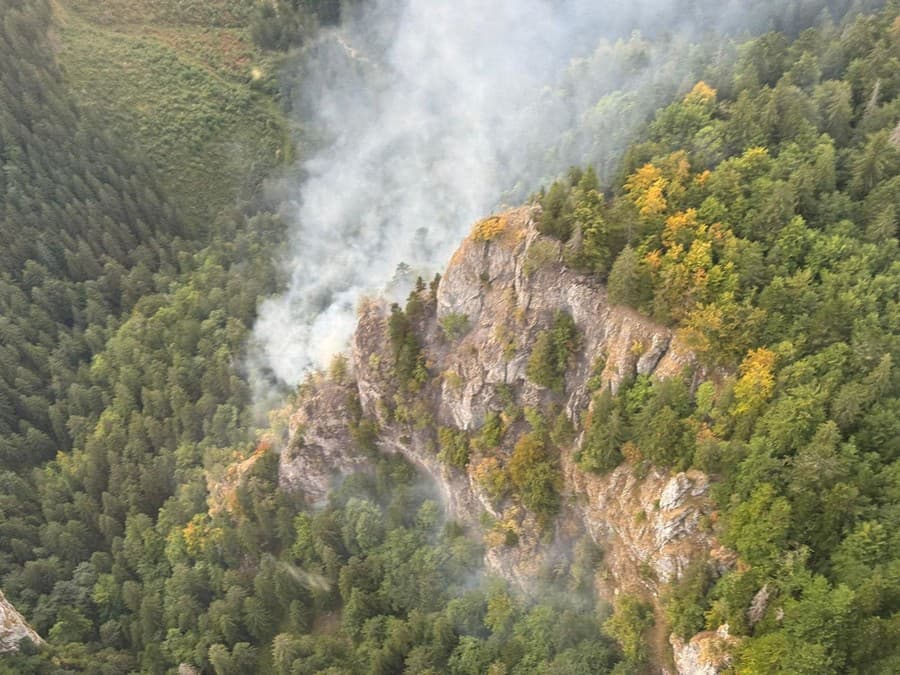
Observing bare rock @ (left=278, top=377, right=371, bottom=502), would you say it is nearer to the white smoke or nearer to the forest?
the forest

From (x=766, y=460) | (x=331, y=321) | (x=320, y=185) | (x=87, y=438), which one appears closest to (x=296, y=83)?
(x=320, y=185)

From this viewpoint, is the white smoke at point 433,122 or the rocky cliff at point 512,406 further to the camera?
the white smoke at point 433,122

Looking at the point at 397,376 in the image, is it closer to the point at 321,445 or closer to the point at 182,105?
the point at 321,445

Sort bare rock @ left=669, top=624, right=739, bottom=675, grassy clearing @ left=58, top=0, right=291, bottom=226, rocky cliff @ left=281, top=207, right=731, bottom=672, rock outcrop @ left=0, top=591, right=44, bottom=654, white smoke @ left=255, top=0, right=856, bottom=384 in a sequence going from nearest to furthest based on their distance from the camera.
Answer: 1. bare rock @ left=669, top=624, right=739, bottom=675
2. rocky cliff @ left=281, top=207, right=731, bottom=672
3. rock outcrop @ left=0, top=591, right=44, bottom=654
4. white smoke @ left=255, top=0, right=856, bottom=384
5. grassy clearing @ left=58, top=0, right=291, bottom=226

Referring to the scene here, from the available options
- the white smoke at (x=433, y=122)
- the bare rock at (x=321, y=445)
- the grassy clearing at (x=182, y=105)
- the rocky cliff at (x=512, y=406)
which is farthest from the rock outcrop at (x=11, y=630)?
the grassy clearing at (x=182, y=105)

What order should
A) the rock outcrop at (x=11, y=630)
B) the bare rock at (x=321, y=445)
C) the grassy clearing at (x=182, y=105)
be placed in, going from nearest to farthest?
the rock outcrop at (x=11, y=630)
the bare rock at (x=321, y=445)
the grassy clearing at (x=182, y=105)

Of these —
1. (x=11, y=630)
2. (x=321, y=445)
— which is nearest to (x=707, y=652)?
(x=321, y=445)

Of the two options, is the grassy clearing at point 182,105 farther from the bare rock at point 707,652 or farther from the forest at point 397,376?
the bare rock at point 707,652

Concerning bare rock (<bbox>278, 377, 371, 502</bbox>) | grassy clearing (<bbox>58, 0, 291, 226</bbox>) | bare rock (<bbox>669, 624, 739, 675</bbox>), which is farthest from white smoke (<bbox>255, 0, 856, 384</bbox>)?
bare rock (<bbox>669, 624, 739, 675</bbox>)
